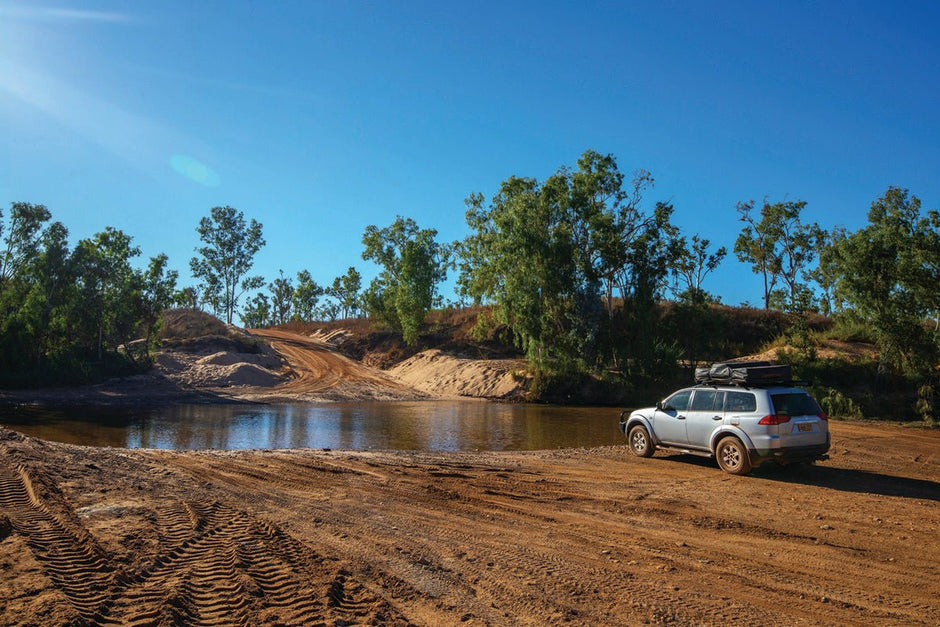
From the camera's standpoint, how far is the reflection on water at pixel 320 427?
18859 mm

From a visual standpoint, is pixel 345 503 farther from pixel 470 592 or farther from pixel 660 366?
pixel 660 366

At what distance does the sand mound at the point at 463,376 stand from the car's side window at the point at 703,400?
83.6ft

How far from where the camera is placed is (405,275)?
5347 centimetres

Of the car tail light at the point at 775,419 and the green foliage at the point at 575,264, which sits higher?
the green foliage at the point at 575,264

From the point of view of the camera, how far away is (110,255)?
123 feet

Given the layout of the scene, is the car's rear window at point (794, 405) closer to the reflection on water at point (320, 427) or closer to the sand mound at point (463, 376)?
the reflection on water at point (320, 427)

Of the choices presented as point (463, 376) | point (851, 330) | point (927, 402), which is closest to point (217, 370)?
point (463, 376)

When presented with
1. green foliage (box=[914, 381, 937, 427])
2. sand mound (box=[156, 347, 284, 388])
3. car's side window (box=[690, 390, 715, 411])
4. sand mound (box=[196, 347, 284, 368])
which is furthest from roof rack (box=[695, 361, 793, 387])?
sand mound (box=[196, 347, 284, 368])

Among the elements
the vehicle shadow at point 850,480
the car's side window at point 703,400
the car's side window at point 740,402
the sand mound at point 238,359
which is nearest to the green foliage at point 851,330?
the vehicle shadow at point 850,480

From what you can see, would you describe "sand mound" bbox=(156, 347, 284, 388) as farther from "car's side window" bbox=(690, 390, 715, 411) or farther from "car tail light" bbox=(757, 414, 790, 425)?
"car tail light" bbox=(757, 414, 790, 425)

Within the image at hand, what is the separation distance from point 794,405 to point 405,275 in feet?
144

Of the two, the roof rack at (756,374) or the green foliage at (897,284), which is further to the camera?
the green foliage at (897,284)

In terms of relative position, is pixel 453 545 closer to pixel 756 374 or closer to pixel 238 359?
pixel 756 374

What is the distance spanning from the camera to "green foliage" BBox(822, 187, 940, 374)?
2409 cm
